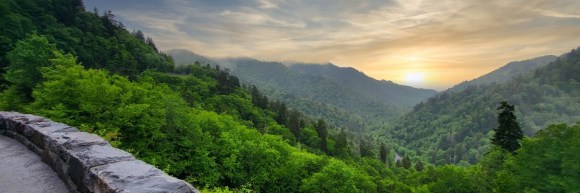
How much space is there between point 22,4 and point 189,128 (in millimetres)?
76423

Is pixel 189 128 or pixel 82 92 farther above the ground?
pixel 82 92

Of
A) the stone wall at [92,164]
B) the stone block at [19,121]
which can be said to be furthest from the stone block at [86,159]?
the stone block at [19,121]

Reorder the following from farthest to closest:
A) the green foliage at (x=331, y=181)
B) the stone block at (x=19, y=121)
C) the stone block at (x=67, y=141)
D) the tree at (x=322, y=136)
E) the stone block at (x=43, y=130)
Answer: the tree at (x=322, y=136), the green foliage at (x=331, y=181), the stone block at (x=19, y=121), the stone block at (x=43, y=130), the stone block at (x=67, y=141)

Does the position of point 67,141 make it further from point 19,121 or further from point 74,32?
point 74,32

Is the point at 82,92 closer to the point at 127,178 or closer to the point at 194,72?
the point at 127,178

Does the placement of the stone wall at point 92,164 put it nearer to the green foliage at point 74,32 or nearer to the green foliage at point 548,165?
the green foliage at point 548,165

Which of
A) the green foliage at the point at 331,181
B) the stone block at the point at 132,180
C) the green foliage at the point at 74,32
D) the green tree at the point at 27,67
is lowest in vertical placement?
the green foliage at the point at 331,181

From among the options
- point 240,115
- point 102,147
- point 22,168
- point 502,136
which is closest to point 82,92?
point 22,168

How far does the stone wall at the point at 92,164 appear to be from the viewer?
6406 millimetres

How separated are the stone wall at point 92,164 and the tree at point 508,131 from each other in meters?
60.1

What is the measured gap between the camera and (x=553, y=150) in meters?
41.6

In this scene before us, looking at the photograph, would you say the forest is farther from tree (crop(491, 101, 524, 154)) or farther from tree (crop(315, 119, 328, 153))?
tree (crop(315, 119, 328, 153))

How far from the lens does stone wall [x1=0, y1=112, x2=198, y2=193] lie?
21.0 ft

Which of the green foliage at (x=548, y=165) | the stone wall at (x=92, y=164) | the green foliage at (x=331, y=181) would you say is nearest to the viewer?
the stone wall at (x=92, y=164)
